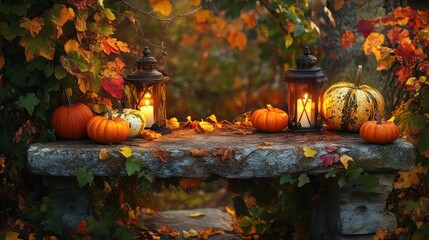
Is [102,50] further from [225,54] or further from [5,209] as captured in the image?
[225,54]

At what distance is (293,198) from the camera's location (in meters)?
4.84

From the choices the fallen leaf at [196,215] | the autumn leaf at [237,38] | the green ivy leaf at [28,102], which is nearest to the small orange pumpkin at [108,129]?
the green ivy leaf at [28,102]

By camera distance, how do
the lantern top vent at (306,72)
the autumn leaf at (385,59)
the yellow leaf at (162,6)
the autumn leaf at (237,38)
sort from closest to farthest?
the lantern top vent at (306,72) → the autumn leaf at (385,59) → the yellow leaf at (162,6) → the autumn leaf at (237,38)

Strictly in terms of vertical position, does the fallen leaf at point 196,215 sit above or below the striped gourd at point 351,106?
below

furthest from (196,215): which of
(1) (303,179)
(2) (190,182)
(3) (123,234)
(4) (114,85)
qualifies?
(1) (303,179)

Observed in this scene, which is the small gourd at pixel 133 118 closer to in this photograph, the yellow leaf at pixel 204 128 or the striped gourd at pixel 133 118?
the striped gourd at pixel 133 118

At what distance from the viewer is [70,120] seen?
4.18m

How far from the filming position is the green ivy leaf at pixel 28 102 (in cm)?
406

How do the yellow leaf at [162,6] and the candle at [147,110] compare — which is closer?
the candle at [147,110]

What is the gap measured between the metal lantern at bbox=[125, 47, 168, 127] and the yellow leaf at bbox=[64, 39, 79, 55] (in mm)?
427

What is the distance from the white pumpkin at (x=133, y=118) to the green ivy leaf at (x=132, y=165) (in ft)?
1.09

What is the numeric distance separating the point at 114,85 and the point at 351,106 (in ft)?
4.13

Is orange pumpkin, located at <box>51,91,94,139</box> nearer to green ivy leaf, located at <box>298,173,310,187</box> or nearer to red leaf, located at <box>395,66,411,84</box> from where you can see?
green ivy leaf, located at <box>298,173,310,187</box>

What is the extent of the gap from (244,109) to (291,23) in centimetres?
220
